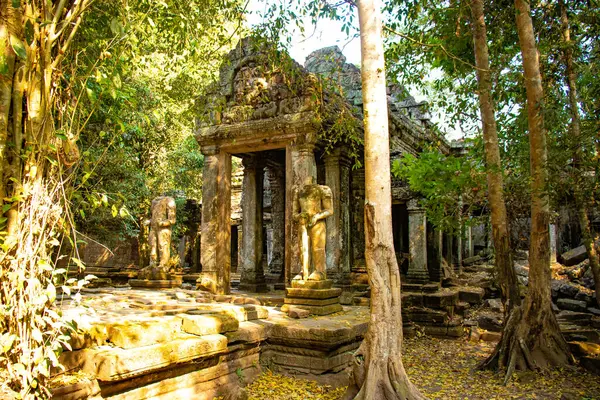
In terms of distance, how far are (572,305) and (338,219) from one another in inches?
213

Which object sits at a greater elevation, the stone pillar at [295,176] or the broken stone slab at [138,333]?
the stone pillar at [295,176]

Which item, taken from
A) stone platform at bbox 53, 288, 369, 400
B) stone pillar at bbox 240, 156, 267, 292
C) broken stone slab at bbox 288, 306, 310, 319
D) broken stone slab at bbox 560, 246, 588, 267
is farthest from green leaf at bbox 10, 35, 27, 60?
broken stone slab at bbox 560, 246, 588, 267

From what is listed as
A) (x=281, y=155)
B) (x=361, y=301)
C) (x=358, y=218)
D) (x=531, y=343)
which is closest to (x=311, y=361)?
(x=531, y=343)

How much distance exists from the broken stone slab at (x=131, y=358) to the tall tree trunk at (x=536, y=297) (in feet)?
13.7

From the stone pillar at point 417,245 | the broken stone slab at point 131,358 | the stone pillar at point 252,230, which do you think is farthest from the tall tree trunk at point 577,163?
the stone pillar at point 252,230

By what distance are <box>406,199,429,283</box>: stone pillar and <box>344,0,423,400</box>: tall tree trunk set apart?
7.58 m

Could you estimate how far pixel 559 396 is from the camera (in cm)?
512

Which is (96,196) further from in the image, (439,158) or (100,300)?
(439,158)

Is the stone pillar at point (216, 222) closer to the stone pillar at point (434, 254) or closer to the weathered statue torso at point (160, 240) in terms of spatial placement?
the weathered statue torso at point (160, 240)

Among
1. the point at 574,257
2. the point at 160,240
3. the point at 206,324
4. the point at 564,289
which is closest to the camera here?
the point at 206,324

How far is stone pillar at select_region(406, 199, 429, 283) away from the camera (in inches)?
465

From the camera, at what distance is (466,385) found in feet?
18.6

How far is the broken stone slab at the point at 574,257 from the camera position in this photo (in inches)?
489

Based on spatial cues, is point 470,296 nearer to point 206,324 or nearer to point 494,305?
point 494,305
